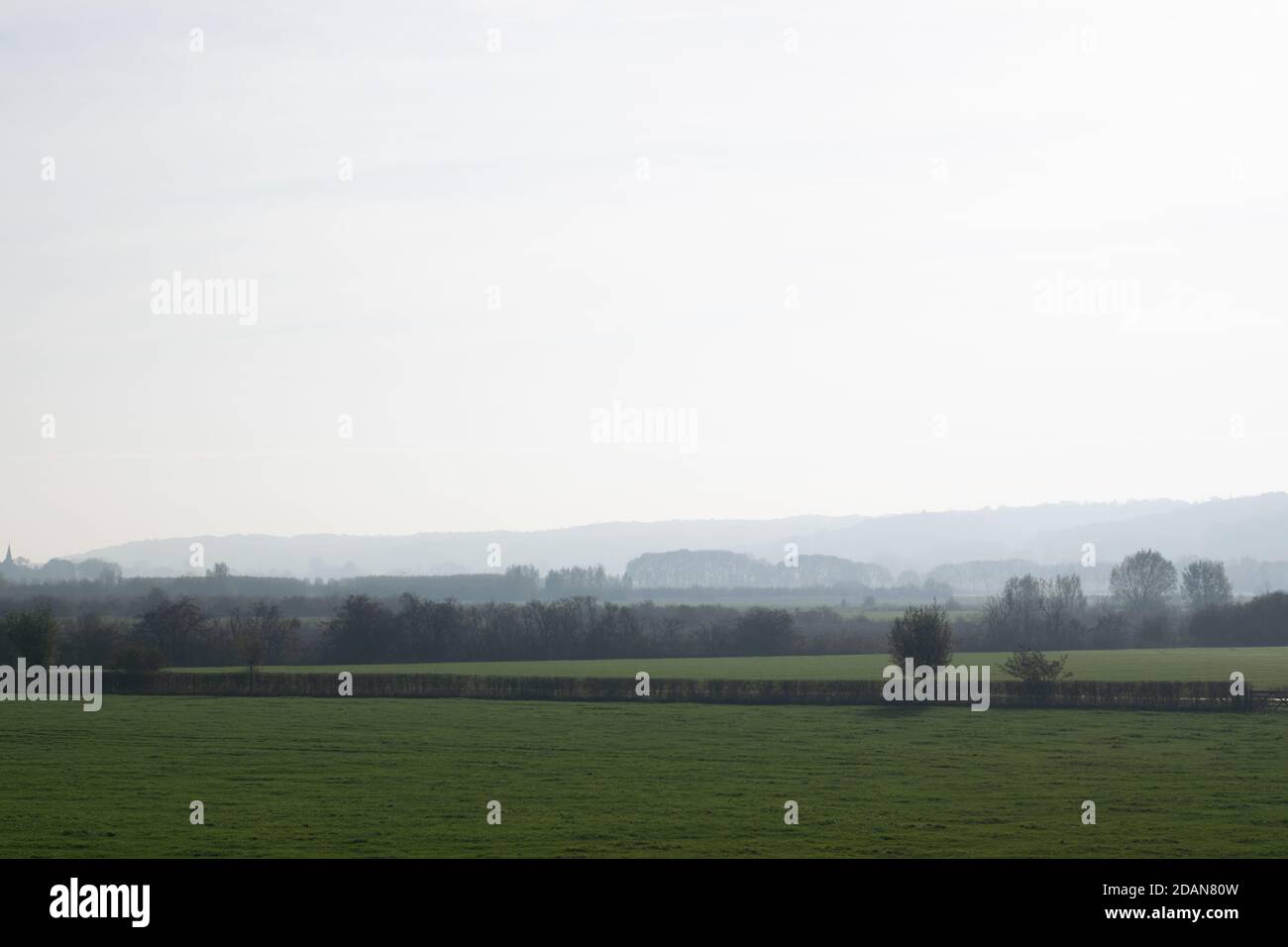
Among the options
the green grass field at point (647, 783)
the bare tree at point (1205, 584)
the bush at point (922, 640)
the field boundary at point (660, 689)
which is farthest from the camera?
the bare tree at point (1205, 584)

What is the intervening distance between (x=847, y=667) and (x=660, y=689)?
A: 1220 inches

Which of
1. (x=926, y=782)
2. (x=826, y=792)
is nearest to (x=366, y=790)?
(x=826, y=792)

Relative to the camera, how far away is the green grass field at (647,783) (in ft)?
97.9

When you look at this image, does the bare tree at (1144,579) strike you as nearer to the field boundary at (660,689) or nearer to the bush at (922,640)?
the bush at (922,640)

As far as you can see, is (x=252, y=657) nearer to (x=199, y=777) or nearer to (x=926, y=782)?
(x=199, y=777)

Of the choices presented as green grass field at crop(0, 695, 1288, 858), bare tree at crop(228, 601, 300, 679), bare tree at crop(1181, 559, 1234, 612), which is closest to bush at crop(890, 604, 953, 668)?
green grass field at crop(0, 695, 1288, 858)

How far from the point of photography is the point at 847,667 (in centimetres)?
9988

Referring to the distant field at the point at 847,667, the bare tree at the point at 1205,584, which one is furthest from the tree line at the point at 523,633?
the bare tree at the point at 1205,584

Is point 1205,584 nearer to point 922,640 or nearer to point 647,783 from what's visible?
point 922,640

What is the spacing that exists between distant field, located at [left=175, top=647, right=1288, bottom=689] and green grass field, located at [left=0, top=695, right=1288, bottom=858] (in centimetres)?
2519

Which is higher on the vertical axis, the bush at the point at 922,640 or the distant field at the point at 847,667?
Result: the bush at the point at 922,640

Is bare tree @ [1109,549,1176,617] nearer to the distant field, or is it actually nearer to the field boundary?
the distant field

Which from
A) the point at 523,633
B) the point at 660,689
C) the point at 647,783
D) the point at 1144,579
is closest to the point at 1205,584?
the point at 1144,579

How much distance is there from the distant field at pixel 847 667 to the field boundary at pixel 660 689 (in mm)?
11631
